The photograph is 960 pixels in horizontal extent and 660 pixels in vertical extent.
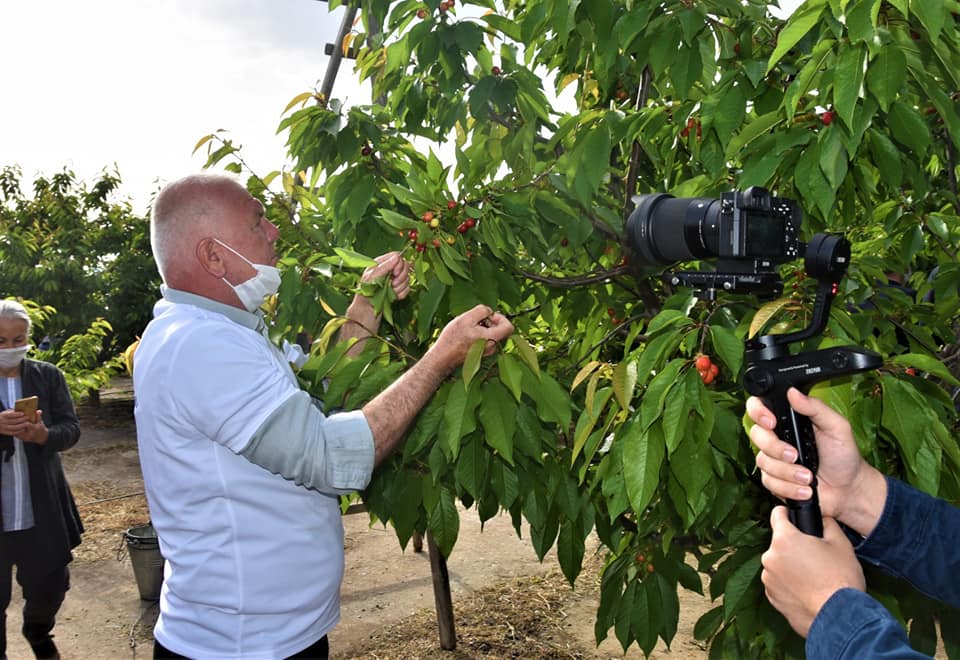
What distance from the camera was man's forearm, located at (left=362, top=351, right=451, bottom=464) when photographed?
1974 mm

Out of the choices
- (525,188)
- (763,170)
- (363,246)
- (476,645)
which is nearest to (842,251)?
(763,170)

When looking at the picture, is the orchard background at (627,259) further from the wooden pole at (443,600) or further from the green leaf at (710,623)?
the wooden pole at (443,600)

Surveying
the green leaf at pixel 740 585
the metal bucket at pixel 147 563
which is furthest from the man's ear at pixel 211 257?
the metal bucket at pixel 147 563

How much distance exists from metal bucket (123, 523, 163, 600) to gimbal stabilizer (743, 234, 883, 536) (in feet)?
17.0

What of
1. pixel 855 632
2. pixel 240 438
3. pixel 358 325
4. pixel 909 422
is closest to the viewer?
pixel 855 632

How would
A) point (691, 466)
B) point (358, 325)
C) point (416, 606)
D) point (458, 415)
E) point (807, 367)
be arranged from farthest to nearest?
point (416, 606) < point (358, 325) < point (458, 415) < point (691, 466) < point (807, 367)

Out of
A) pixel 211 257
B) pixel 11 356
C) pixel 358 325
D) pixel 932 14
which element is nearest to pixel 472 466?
pixel 358 325

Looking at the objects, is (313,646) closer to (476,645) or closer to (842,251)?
(842,251)

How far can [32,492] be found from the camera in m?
4.20

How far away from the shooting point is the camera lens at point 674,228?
1.49m

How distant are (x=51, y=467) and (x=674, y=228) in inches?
158

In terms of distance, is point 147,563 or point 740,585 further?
point 147,563

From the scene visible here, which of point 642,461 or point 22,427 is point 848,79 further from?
point 22,427

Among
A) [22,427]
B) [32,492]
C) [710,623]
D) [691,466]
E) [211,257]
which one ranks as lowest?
[710,623]
